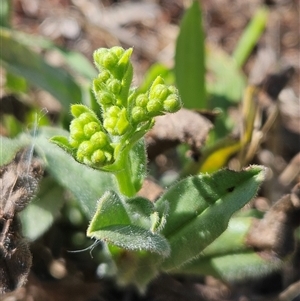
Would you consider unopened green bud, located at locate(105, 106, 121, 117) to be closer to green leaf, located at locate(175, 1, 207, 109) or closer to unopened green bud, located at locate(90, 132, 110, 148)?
unopened green bud, located at locate(90, 132, 110, 148)

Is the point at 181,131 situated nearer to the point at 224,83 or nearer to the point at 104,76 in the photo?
the point at 104,76

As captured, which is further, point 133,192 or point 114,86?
point 133,192

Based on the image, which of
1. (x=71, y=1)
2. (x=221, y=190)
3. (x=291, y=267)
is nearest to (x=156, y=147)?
(x=221, y=190)

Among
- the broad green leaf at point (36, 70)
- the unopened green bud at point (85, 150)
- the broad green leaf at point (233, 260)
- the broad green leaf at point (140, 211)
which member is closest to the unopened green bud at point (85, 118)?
the unopened green bud at point (85, 150)

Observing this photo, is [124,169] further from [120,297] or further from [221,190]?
[120,297]

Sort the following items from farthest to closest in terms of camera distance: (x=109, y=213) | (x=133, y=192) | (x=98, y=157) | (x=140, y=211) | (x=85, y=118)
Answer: (x=133, y=192), (x=140, y=211), (x=109, y=213), (x=85, y=118), (x=98, y=157)

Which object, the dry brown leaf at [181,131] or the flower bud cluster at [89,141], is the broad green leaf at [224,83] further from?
the flower bud cluster at [89,141]

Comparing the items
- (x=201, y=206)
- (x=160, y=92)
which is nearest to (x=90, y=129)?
(x=160, y=92)
